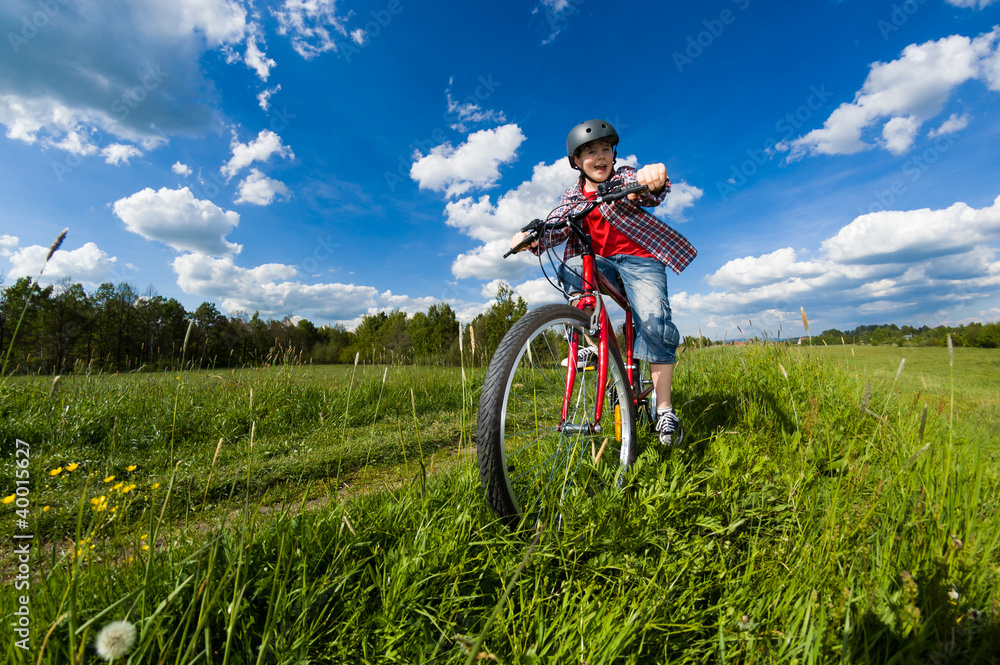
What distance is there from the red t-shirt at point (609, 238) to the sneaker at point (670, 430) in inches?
44.9

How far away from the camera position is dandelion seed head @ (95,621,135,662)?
2.57ft

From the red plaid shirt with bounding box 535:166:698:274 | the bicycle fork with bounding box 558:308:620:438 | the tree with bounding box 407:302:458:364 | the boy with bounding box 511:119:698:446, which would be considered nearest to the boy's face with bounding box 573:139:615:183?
the boy with bounding box 511:119:698:446

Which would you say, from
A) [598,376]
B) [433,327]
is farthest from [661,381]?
[433,327]

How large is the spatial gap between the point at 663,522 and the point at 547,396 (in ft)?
3.31

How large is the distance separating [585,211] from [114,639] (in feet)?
8.24

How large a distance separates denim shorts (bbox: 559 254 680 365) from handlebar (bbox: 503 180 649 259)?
0.30m

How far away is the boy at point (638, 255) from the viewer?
9.16 feet

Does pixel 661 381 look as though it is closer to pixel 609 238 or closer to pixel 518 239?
pixel 609 238

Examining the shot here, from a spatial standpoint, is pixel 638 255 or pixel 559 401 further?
pixel 638 255

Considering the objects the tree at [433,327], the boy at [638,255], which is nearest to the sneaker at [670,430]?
the boy at [638,255]

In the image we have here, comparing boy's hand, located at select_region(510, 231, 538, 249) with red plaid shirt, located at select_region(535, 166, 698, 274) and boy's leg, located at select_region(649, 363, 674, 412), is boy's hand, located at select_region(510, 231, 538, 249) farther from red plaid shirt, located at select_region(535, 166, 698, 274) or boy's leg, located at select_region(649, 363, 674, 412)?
boy's leg, located at select_region(649, 363, 674, 412)

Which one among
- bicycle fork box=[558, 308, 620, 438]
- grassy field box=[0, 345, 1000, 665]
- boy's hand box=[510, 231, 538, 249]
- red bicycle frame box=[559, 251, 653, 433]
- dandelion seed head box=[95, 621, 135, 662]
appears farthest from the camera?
boy's hand box=[510, 231, 538, 249]

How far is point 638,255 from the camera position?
9.76 ft

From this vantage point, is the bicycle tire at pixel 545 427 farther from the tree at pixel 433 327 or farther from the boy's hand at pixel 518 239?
the tree at pixel 433 327
